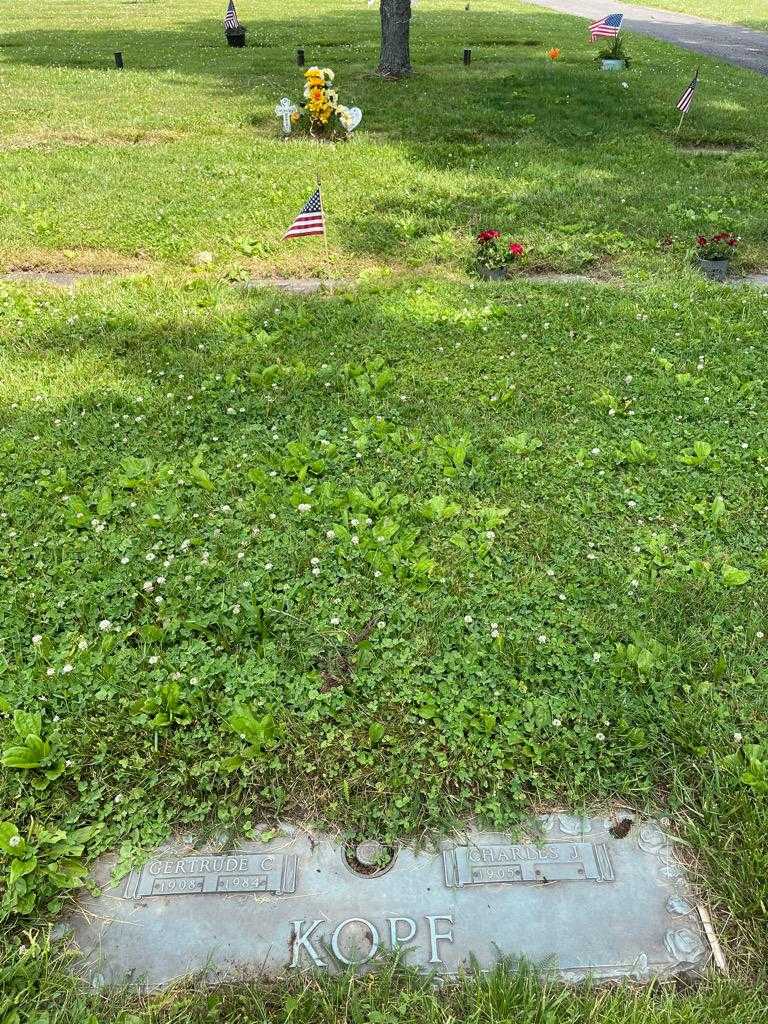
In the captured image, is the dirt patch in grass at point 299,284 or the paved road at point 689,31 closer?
the dirt patch in grass at point 299,284

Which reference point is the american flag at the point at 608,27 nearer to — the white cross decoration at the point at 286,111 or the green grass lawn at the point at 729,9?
the white cross decoration at the point at 286,111

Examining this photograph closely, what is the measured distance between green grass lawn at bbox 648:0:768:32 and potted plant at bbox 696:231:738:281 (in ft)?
82.0

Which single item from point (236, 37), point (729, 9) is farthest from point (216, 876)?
point (729, 9)

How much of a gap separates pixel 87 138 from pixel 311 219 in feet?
24.1

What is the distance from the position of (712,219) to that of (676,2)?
1278 inches

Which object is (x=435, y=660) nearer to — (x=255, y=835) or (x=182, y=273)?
(x=255, y=835)

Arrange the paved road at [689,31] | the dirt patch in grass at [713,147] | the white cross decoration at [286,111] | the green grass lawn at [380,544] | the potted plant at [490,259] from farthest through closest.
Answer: the paved road at [689,31] < the white cross decoration at [286,111] < the dirt patch in grass at [713,147] < the potted plant at [490,259] < the green grass lawn at [380,544]

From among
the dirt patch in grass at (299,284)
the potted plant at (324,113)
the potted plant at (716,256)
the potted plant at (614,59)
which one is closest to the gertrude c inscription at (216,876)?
the dirt patch in grass at (299,284)

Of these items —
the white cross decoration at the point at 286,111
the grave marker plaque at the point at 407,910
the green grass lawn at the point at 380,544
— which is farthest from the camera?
the white cross decoration at the point at 286,111

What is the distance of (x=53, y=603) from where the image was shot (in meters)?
3.42

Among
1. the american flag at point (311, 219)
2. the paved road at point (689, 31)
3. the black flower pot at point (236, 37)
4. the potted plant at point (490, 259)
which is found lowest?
the potted plant at point (490, 259)

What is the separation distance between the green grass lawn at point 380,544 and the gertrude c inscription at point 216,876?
0.12 meters

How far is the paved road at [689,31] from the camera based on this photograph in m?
19.5

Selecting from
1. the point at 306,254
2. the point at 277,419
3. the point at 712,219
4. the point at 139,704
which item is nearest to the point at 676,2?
the point at 712,219
